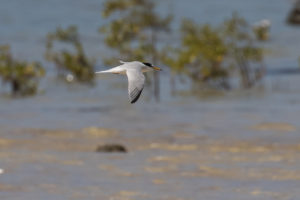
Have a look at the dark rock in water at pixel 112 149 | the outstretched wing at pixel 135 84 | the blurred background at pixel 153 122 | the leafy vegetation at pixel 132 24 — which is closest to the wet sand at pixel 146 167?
the blurred background at pixel 153 122

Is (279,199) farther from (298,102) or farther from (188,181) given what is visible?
(298,102)

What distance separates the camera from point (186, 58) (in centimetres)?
2259

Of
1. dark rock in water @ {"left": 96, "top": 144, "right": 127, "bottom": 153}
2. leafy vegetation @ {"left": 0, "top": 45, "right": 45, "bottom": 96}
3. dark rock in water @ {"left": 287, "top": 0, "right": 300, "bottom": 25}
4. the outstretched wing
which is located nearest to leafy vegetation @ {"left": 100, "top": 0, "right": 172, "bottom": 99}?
leafy vegetation @ {"left": 0, "top": 45, "right": 45, "bottom": 96}

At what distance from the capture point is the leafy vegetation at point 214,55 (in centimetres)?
2272

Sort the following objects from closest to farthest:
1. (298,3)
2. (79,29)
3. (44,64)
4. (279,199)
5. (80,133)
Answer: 1. (279,199)
2. (80,133)
3. (44,64)
4. (79,29)
5. (298,3)

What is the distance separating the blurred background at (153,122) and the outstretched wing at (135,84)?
2.73 meters

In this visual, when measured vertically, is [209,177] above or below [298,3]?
below

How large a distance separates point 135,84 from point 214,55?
587 inches

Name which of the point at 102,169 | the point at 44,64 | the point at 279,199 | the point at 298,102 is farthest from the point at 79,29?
the point at 279,199

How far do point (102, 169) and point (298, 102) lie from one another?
32.7ft

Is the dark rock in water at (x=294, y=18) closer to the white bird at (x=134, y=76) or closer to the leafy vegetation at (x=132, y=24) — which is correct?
the leafy vegetation at (x=132, y=24)

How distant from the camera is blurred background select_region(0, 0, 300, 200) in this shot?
11.8 meters

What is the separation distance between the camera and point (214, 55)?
2278 centimetres

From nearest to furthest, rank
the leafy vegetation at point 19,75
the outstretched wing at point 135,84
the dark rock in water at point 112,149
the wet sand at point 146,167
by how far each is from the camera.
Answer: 1. the outstretched wing at point 135,84
2. the wet sand at point 146,167
3. the dark rock in water at point 112,149
4. the leafy vegetation at point 19,75
